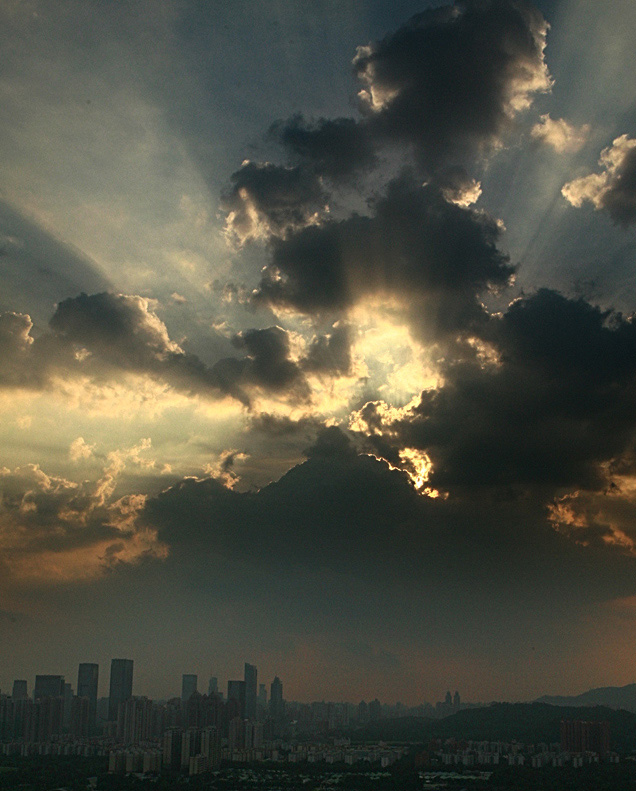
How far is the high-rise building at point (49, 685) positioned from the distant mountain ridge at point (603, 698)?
67.8m

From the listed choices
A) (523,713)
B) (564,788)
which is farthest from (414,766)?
Result: (523,713)

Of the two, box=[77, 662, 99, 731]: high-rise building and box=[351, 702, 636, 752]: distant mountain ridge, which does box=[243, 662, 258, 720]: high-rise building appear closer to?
box=[351, 702, 636, 752]: distant mountain ridge

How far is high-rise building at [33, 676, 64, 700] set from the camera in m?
66.4

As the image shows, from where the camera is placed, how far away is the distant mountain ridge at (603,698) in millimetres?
106050

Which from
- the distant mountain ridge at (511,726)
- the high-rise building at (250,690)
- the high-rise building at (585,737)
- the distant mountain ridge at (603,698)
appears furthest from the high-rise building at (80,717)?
the distant mountain ridge at (603,698)

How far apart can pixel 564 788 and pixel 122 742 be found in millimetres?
31341

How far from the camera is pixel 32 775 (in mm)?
33125

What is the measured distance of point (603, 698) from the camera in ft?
372

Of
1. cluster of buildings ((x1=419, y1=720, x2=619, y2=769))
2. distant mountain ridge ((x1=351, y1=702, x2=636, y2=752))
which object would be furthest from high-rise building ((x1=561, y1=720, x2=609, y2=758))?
distant mountain ridge ((x1=351, y1=702, x2=636, y2=752))

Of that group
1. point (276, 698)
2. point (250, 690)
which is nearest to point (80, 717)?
point (250, 690)

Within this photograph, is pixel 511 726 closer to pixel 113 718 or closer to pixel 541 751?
pixel 541 751

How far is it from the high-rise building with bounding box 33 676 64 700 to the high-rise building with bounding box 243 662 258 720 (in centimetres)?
1715

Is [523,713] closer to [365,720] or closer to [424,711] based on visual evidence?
[365,720]

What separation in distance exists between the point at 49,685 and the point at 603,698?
85.4 metres
